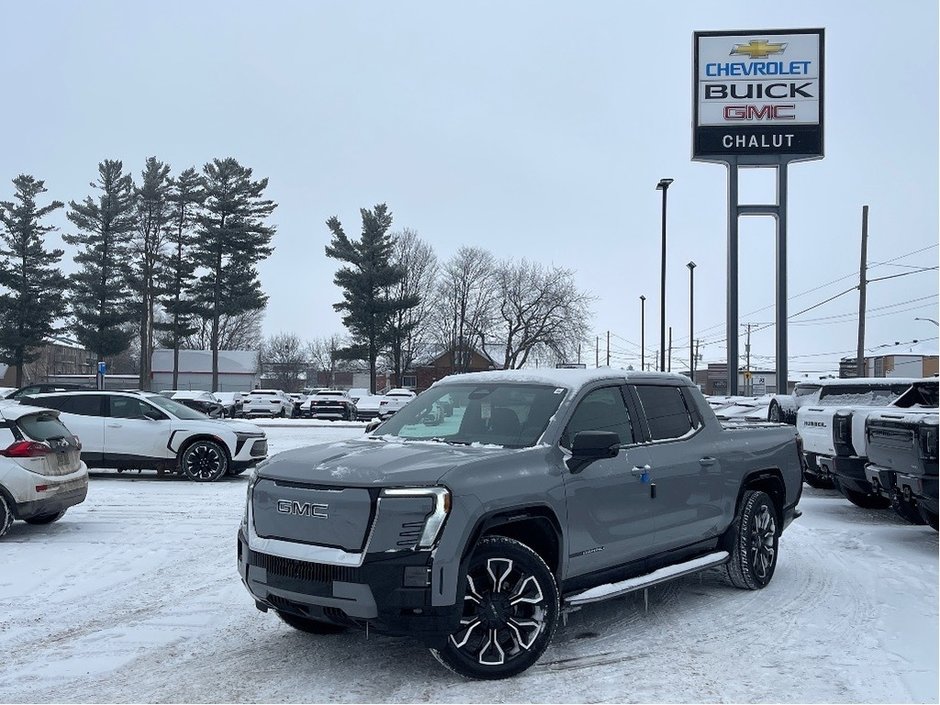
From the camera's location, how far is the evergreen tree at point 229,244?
5622 centimetres

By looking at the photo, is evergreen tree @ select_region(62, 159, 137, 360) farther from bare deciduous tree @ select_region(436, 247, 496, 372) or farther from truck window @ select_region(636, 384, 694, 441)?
truck window @ select_region(636, 384, 694, 441)

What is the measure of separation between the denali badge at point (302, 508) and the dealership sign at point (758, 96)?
→ 2821cm

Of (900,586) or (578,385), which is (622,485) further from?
(900,586)

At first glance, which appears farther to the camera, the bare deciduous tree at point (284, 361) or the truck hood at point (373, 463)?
the bare deciduous tree at point (284, 361)

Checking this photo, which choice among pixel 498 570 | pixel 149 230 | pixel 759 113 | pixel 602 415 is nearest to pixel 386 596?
pixel 498 570

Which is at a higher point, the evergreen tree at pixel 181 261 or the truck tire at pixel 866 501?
the evergreen tree at pixel 181 261

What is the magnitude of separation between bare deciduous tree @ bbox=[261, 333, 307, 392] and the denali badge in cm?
9521

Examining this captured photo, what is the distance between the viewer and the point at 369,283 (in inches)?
2432

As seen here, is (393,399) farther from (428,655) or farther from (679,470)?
(428,655)

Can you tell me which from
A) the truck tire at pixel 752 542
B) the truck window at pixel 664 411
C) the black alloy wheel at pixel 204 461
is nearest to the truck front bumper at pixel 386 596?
the truck window at pixel 664 411

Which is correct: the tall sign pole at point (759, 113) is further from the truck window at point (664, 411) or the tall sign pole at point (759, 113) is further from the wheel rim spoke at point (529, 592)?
the wheel rim spoke at point (529, 592)

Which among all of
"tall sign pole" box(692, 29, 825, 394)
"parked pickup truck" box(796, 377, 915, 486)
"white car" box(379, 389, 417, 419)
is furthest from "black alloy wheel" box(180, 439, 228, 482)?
"white car" box(379, 389, 417, 419)

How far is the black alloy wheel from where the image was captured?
15.2 metres

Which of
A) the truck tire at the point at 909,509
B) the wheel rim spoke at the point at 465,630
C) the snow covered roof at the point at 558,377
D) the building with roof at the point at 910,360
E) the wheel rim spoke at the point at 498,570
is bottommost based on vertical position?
the wheel rim spoke at the point at 465,630
